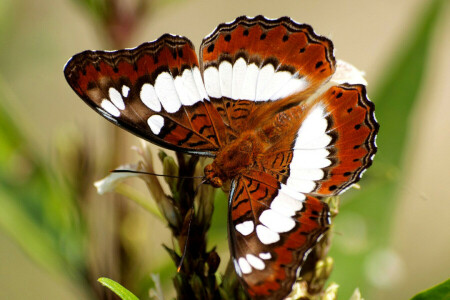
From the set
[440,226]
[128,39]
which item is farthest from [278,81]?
[440,226]

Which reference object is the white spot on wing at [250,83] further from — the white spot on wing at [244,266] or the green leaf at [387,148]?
the green leaf at [387,148]

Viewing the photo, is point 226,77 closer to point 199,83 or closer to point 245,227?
point 199,83

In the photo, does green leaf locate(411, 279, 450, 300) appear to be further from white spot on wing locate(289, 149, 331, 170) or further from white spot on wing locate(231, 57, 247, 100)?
white spot on wing locate(231, 57, 247, 100)

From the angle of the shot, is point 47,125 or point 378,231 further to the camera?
point 47,125

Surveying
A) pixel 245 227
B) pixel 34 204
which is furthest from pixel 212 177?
pixel 34 204

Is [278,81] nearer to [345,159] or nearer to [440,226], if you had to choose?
[345,159]

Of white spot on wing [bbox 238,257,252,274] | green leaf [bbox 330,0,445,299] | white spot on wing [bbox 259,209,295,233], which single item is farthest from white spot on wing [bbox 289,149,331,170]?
green leaf [bbox 330,0,445,299]

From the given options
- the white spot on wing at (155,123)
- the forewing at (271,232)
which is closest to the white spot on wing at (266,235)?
the forewing at (271,232)
